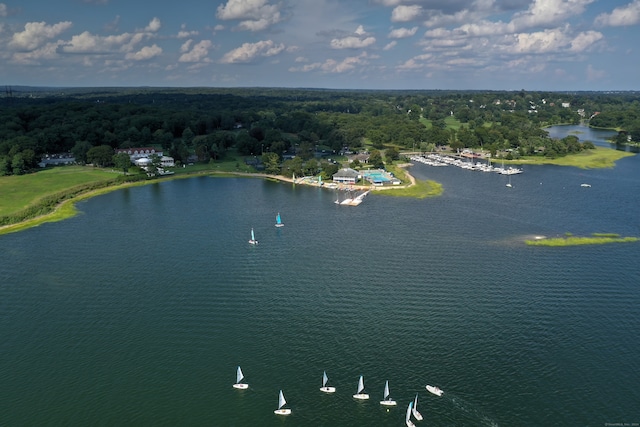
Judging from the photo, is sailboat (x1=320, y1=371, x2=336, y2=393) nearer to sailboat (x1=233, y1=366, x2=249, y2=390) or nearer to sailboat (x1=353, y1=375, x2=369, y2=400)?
sailboat (x1=353, y1=375, x2=369, y2=400)

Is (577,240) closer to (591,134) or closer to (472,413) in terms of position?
(472,413)

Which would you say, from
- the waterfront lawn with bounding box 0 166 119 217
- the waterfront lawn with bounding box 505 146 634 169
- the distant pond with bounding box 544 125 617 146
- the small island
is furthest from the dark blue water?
the distant pond with bounding box 544 125 617 146

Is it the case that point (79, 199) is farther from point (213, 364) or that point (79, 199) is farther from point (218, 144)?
point (213, 364)

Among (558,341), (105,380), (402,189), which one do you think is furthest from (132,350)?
(402,189)

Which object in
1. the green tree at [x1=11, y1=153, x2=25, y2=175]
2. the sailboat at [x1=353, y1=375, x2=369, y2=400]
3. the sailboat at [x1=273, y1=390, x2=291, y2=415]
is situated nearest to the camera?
the sailboat at [x1=273, y1=390, x2=291, y2=415]

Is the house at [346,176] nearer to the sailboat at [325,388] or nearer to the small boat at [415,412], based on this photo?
the sailboat at [325,388]
